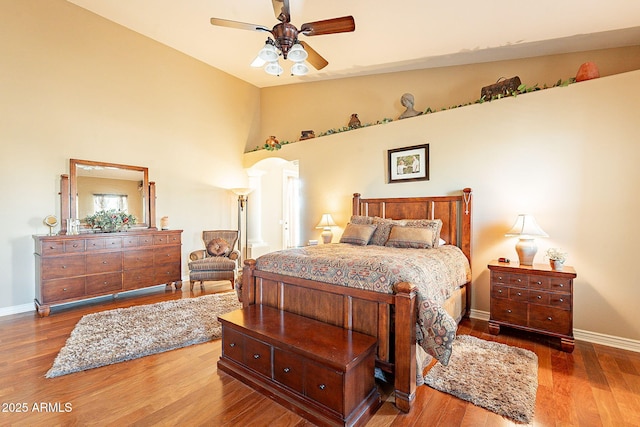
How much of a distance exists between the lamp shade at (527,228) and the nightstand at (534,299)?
333mm

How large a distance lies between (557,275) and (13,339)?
540cm

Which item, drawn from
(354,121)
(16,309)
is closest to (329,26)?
(354,121)

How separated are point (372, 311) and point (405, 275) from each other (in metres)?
0.35

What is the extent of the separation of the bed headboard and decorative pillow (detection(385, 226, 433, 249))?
54 cm

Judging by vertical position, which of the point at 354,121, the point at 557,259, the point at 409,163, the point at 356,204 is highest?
the point at 354,121

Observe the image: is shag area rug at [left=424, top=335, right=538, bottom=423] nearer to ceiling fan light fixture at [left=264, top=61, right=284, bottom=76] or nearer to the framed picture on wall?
the framed picture on wall

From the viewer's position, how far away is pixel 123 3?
4020mm

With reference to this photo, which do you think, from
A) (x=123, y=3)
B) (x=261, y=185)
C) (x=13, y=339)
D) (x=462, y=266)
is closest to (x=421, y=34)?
(x=462, y=266)

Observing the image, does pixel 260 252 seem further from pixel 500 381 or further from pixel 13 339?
pixel 500 381

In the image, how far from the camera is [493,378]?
214 cm

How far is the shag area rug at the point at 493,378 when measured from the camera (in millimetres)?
1854


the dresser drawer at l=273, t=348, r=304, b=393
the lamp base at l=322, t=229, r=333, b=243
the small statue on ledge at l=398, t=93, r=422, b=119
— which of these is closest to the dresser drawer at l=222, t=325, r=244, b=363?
the dresser drawer at l=273, t=348, r=304, b=393

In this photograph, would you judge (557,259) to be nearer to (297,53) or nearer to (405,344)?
(405,344)

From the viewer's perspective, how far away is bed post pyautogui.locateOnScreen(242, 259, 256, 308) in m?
2.72
